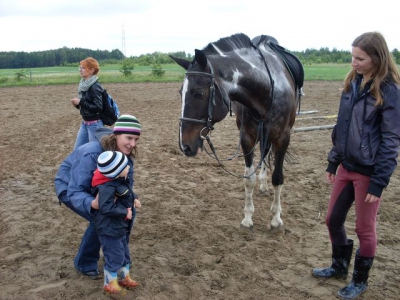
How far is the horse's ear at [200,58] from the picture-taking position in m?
3.36

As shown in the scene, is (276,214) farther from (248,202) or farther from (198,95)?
(198,95)

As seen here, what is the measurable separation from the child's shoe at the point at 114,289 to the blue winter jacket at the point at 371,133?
2003 mm

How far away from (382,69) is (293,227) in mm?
2342

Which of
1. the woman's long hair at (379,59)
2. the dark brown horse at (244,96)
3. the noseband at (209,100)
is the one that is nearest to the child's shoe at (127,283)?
the dark brown horse at (244,96)

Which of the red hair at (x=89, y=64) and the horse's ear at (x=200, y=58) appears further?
the red hair at (x=89, y=64)

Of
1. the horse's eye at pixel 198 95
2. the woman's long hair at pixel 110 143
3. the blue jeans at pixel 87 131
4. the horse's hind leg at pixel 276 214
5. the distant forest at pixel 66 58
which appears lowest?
the horse's hind leg at pixel 276 214

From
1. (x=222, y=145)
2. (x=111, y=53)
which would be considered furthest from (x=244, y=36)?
(x=111, y=53)

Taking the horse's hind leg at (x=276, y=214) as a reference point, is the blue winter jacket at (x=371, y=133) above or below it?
above

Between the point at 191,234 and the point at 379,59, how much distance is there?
8.53ft

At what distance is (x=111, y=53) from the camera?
229 ft

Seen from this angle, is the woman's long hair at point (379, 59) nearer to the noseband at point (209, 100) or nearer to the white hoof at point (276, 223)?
the noseband at point (209, 100)

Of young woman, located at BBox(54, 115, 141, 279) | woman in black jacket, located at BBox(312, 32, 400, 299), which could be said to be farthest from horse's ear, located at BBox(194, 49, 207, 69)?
woman in black jacket, located at BBox(312, 32, 400, 299)

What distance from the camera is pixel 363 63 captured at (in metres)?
2.72

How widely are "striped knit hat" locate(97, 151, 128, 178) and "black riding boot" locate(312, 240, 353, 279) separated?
1.98 metres
